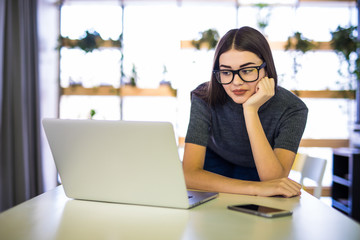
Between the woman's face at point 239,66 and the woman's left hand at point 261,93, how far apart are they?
0.15ft

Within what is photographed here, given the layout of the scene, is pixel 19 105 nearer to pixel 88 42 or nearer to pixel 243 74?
pixel 88 42

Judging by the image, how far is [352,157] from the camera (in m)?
3.91

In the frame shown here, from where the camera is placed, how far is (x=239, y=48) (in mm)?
1626

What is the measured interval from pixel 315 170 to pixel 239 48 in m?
0.73

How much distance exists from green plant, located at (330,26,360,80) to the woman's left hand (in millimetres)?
3412

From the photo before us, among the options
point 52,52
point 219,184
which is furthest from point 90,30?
point 219,184

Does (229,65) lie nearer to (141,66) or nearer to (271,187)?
(271,187)

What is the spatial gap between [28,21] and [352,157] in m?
3.87

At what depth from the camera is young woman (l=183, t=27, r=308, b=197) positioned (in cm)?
153

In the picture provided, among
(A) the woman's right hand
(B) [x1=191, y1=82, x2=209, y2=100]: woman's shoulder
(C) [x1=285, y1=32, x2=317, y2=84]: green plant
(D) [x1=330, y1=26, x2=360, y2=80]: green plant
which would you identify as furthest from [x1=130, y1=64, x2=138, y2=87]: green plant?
(A) the woman's right hand

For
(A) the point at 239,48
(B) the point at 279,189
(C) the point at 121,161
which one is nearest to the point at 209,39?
(A) the point at 239,48

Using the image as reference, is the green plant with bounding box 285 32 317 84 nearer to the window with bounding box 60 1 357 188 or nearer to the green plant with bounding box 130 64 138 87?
the window with bounding box 60 1 357 188

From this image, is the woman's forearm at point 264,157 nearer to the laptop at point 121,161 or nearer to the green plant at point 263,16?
the laptop at point 121,161

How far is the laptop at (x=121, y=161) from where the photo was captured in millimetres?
1004
